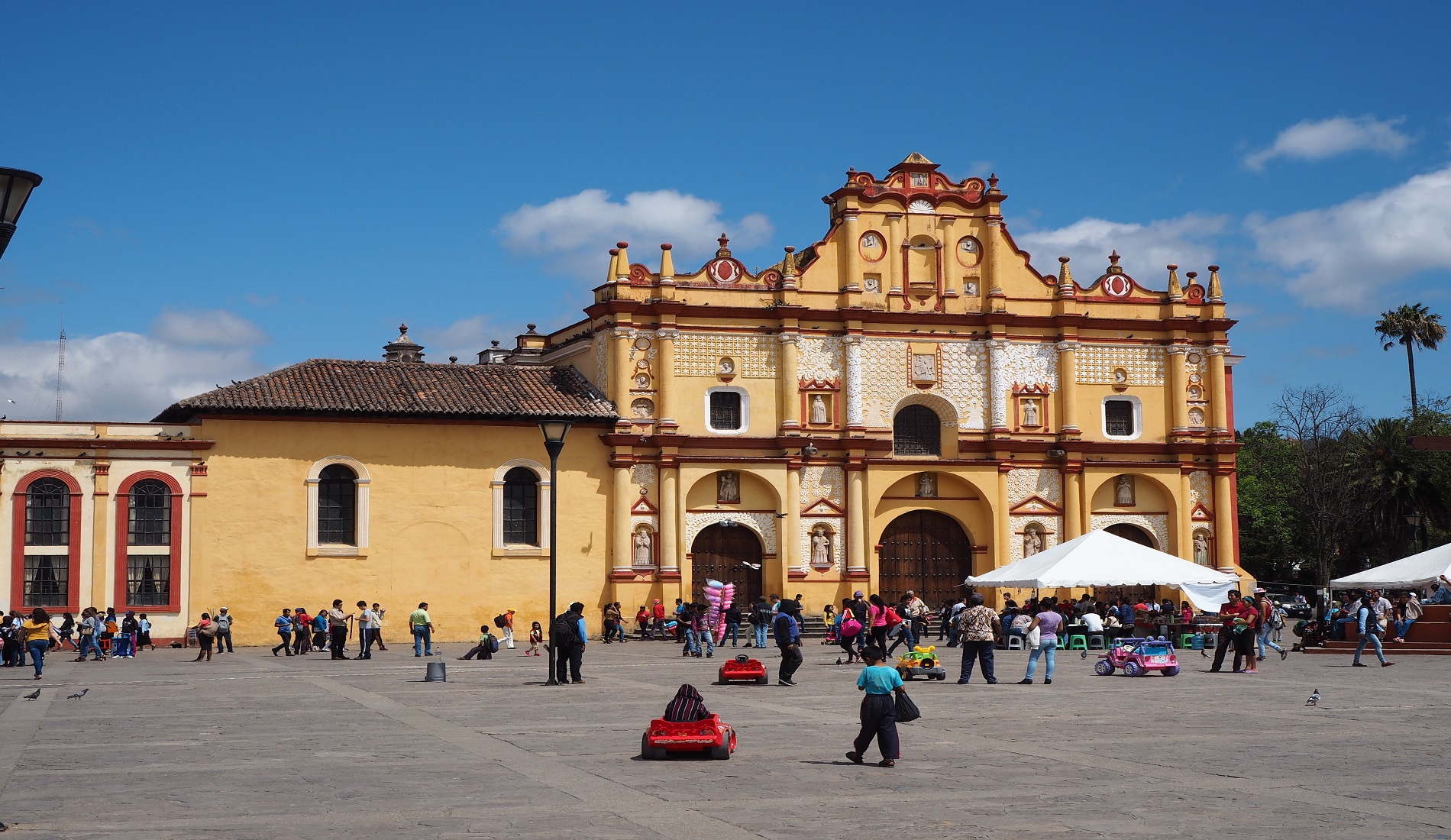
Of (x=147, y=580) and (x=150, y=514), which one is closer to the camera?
(x=147, y=580)

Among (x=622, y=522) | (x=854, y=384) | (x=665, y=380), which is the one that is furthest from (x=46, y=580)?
(x=854, y=384)

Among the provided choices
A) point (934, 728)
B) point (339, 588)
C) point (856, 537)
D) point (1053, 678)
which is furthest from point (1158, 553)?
point (339, 588)

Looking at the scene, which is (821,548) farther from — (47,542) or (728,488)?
(47,542)

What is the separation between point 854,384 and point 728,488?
4.60m

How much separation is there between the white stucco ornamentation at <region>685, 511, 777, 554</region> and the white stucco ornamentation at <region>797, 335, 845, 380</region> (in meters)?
4.15

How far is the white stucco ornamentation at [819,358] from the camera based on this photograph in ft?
146

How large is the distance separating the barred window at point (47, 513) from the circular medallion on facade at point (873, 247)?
72.5 feet

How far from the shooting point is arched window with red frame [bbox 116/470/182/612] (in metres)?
38.2

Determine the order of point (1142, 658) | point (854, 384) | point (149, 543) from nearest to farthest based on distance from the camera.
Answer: point (1142, 658)
point (149, 543)
point (854, 384)

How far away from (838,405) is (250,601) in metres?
16.7

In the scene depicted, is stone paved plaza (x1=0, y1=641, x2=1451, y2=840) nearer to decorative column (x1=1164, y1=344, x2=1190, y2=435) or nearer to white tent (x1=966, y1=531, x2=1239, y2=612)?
white tent (x1=966, y1=531, x2=1239, y2=612)

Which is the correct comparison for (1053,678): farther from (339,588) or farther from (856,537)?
(339,588)

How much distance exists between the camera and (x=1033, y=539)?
45969 mm

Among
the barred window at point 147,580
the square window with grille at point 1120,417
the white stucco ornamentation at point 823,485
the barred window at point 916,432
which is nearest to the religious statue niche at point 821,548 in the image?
the white stucco ornamentation at point 823,485
